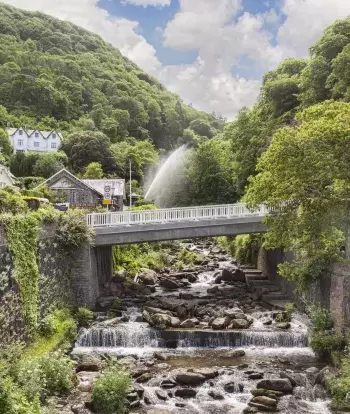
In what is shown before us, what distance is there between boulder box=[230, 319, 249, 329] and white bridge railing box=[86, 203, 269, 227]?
890 cm

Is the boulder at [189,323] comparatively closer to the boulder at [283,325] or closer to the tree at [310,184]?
the boulder at [283,325]

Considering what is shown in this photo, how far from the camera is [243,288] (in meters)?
42.6

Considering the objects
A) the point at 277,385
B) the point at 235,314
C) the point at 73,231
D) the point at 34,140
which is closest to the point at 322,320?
the point at 277,385

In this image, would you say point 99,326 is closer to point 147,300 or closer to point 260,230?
point 147,300

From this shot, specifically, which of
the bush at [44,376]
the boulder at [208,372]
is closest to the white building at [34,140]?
the boulder at [208,372]

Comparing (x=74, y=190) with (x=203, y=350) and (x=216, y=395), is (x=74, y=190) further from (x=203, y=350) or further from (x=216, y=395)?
(x=216, y=395)

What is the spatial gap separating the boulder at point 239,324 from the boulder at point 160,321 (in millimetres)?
3989

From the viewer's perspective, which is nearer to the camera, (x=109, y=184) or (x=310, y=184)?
(x=310, y=184)

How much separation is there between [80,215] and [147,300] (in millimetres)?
8592

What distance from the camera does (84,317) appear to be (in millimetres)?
31672

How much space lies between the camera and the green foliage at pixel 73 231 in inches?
1303

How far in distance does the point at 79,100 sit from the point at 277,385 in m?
132

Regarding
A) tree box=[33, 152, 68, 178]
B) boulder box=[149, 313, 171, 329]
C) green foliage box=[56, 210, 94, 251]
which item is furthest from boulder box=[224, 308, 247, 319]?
tree box=[33, 152, 68, 178]

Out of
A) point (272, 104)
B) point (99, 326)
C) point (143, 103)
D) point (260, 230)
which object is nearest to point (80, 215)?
point (99, 326)
